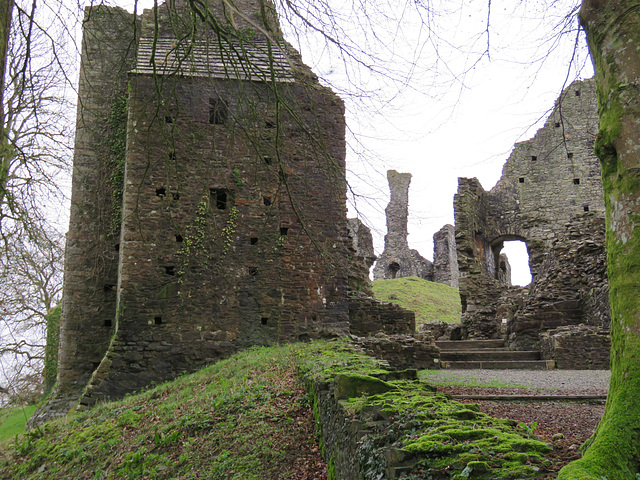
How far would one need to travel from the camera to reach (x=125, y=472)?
6.41 meters

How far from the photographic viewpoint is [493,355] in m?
11.8

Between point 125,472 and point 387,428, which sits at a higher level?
point 387,428

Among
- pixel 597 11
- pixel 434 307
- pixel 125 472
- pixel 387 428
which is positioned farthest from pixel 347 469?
pixel 434 307

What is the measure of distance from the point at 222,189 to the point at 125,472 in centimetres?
729

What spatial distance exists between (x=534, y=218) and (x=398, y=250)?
494 inches

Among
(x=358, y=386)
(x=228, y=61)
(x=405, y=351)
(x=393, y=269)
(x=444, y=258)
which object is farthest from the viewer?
(x=444, y=258)

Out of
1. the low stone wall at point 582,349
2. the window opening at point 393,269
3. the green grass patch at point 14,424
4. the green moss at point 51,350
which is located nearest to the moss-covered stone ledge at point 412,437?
→ the low stone wall at point 582,349

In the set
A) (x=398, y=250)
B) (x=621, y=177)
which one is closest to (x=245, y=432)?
(x=621, y=177)

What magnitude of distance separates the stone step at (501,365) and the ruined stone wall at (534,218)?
286cm

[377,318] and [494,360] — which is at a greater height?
[377,318]

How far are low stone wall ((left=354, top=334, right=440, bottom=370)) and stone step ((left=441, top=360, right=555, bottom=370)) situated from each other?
0.44 meters

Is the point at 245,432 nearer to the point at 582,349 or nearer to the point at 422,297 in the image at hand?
the point at 582,349

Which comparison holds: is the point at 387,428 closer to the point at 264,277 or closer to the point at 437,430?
the point at 437,430

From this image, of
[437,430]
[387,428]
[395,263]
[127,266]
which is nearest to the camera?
[437,430]
